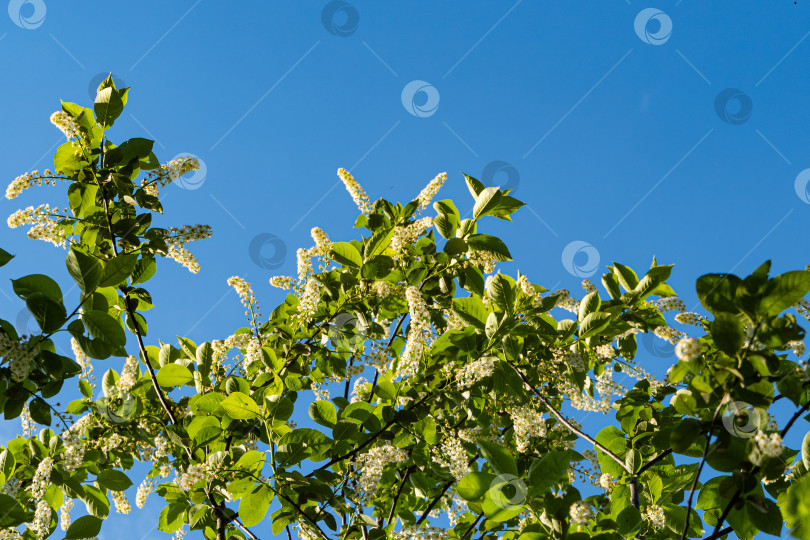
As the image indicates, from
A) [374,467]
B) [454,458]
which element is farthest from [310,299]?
[454,458]

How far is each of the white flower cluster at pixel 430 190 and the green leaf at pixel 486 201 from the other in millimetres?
404

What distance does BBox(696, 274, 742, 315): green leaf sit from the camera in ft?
4.91

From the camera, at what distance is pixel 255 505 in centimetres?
250

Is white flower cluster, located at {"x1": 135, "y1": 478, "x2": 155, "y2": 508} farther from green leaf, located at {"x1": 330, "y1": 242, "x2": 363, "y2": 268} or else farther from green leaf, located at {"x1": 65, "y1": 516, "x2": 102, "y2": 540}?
green leaf, located at {"x1": 330, "y1": 242, "x2": 363, "y2": 268}

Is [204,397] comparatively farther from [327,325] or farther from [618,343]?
[618,343]

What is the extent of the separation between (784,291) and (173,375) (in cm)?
268


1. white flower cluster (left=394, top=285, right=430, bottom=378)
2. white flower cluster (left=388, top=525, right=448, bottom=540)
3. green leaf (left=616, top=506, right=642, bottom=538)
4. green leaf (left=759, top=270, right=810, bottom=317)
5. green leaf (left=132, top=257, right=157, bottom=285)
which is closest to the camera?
green leaf (left=759, top=270, right=810, bottom=317)

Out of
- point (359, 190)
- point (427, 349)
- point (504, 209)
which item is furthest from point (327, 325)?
point (504, 209)

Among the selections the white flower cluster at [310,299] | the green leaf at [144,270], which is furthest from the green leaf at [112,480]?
the white flower cluster at [310,299]

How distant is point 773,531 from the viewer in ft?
5.72

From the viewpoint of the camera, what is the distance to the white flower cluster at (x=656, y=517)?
2.78m

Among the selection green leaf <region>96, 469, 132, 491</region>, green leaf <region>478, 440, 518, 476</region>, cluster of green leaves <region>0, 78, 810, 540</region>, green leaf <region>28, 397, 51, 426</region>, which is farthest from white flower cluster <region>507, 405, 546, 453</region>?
green leaf <region>28, 397, 51, 426</region>

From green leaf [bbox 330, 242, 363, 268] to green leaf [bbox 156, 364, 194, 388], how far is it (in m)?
0.98

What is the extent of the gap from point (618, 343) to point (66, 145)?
9.74 feet
